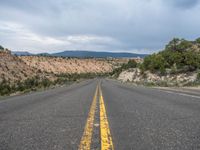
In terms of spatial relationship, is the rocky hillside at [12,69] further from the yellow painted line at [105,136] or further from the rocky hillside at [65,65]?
the yellow painted line at [105,136]

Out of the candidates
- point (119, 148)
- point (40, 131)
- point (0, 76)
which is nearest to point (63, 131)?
point (40, 131)

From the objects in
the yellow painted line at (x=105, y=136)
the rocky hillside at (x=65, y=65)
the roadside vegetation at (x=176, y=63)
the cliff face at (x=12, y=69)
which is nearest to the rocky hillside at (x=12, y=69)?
the cliff face at (x=12, y=69)

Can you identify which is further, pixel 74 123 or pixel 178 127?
pixel 74 123

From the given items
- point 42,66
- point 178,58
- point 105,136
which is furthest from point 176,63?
point 42,66

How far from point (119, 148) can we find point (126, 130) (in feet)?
5.16

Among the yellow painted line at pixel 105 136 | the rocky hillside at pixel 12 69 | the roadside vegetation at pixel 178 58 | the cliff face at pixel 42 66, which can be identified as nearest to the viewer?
the yellow painted line at pixel 105 136

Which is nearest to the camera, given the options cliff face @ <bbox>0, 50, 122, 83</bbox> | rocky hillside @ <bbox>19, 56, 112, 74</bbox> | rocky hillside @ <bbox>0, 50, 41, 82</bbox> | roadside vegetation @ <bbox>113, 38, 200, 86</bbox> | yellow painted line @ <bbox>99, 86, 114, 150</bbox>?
yellow painted line @ <bbox>99, 86, 114, 150</bbox>

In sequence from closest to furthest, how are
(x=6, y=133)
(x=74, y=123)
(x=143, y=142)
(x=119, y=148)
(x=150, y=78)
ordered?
(x=119, y=148), (x=143, y=142), (x=6, y=133), (x=74, y=123), (x=150, y=78)

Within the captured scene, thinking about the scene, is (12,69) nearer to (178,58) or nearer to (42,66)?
(178,58)

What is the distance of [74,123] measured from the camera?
7.43 metres

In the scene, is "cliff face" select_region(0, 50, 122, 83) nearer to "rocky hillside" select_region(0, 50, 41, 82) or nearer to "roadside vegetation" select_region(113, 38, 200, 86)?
"rocky hillside" select_region(0, 50, 41, 82)

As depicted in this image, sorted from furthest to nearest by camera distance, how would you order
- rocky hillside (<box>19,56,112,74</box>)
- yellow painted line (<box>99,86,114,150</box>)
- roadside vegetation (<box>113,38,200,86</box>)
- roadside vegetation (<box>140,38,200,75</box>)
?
rocky hillside (<box>19,56,112,74</box>)
roadside vegetation (<box>140,38,200,75</box>)
roadside vegetation (<box>113,38,200,86</box>)
yellow painted line (<box>99,86,114,150</box>)

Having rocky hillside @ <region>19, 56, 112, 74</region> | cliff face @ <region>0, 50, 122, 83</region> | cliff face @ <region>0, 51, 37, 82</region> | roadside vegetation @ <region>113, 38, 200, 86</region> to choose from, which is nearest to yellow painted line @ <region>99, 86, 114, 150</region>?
roadside vegetation @ <region>113, 38, 200, 86</region>

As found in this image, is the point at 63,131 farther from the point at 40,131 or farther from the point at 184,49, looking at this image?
the point at 184,49
